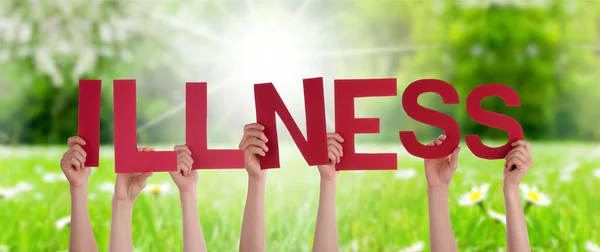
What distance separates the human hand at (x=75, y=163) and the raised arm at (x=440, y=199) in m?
0.79

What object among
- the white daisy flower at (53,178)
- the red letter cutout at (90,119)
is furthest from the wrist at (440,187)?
the white daisy flower at (53,178)

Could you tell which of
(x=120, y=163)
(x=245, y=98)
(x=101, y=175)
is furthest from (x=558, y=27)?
(x=120, y=163)

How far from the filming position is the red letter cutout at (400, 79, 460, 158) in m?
1.30

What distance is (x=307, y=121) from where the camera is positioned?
4.29ft

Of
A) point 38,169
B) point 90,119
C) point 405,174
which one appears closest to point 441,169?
point 90,119

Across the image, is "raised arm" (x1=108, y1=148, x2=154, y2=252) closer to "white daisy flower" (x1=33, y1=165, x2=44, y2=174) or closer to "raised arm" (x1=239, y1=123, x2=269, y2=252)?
"raised arm" (x1=239, y1=123, x2=269, y2=252)

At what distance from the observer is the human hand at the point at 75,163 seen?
1259 millimetres

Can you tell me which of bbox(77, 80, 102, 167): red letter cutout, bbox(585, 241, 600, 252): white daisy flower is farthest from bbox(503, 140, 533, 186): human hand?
bbox(77, 80, 102, 167): red letter cutout

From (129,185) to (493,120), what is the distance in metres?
0.86

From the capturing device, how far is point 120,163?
1225 millimetres

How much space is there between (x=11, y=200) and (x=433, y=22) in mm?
4382

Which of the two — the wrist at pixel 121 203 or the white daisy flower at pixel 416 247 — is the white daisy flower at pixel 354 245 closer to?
the white daisy flower at pixel 416 247

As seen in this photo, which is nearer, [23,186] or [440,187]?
[440,187]

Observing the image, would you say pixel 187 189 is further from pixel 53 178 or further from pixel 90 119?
pixel 53 178
